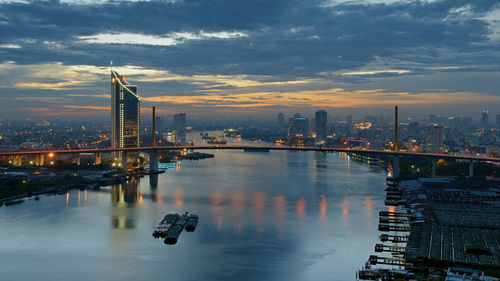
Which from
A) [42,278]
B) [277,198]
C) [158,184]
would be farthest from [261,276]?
[158,184]

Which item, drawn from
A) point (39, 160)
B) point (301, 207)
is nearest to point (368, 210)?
point (301, 207)

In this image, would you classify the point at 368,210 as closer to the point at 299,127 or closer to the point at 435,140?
→ the point at 435,140

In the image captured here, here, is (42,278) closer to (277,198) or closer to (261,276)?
(261,276)

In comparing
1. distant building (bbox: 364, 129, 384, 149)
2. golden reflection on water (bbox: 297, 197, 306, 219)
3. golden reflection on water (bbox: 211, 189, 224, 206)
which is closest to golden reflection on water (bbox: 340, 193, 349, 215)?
golden reflection on water (bbox: 297, 197, 306, 219)

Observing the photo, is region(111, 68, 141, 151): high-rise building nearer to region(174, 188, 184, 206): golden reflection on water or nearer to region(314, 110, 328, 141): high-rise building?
region(174, 188, 184, 206): golden reflection on water

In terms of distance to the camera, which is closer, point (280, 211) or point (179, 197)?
point (280, 211)

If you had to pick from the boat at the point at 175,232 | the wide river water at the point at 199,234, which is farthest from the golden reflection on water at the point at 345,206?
the boat at the point at 175,232

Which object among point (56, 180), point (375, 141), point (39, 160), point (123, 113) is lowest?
point (56, 180)
